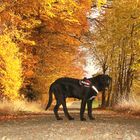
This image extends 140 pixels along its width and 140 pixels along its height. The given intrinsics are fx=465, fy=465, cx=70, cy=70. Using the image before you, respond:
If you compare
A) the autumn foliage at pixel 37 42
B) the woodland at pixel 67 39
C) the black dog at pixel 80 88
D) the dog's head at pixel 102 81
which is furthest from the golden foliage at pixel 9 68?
the dog's head at pixel 102 81

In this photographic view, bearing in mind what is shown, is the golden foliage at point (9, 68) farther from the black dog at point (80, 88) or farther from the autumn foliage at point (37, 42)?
the black dog at point (80, 88)

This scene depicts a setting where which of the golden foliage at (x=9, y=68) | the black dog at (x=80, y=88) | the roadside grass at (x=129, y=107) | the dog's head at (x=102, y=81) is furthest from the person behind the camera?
the roadside grass at (x=129, y=107)

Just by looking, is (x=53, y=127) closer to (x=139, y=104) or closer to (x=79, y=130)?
(x=79, y=130)

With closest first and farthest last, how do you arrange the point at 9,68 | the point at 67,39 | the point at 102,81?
the point at 102,81 < the point at 9,68 < the point at 67,39

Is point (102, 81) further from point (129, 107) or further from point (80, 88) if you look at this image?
point (129, 107)

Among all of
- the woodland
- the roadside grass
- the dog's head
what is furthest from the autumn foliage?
the dog's head

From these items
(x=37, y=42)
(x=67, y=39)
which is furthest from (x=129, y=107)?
(x=37, y=42)

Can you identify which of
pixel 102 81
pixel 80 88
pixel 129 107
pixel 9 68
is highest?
pixel 9 68

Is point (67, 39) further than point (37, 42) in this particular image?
Yes

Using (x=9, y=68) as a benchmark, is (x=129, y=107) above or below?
below

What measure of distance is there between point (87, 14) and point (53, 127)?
20230mm

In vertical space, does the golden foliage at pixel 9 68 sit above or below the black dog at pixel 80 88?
above

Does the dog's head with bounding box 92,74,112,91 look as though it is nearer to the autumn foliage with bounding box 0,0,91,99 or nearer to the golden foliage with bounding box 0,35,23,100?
the autumn foliage with bounding box 0,0,91,99

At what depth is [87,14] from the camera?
32625mm
